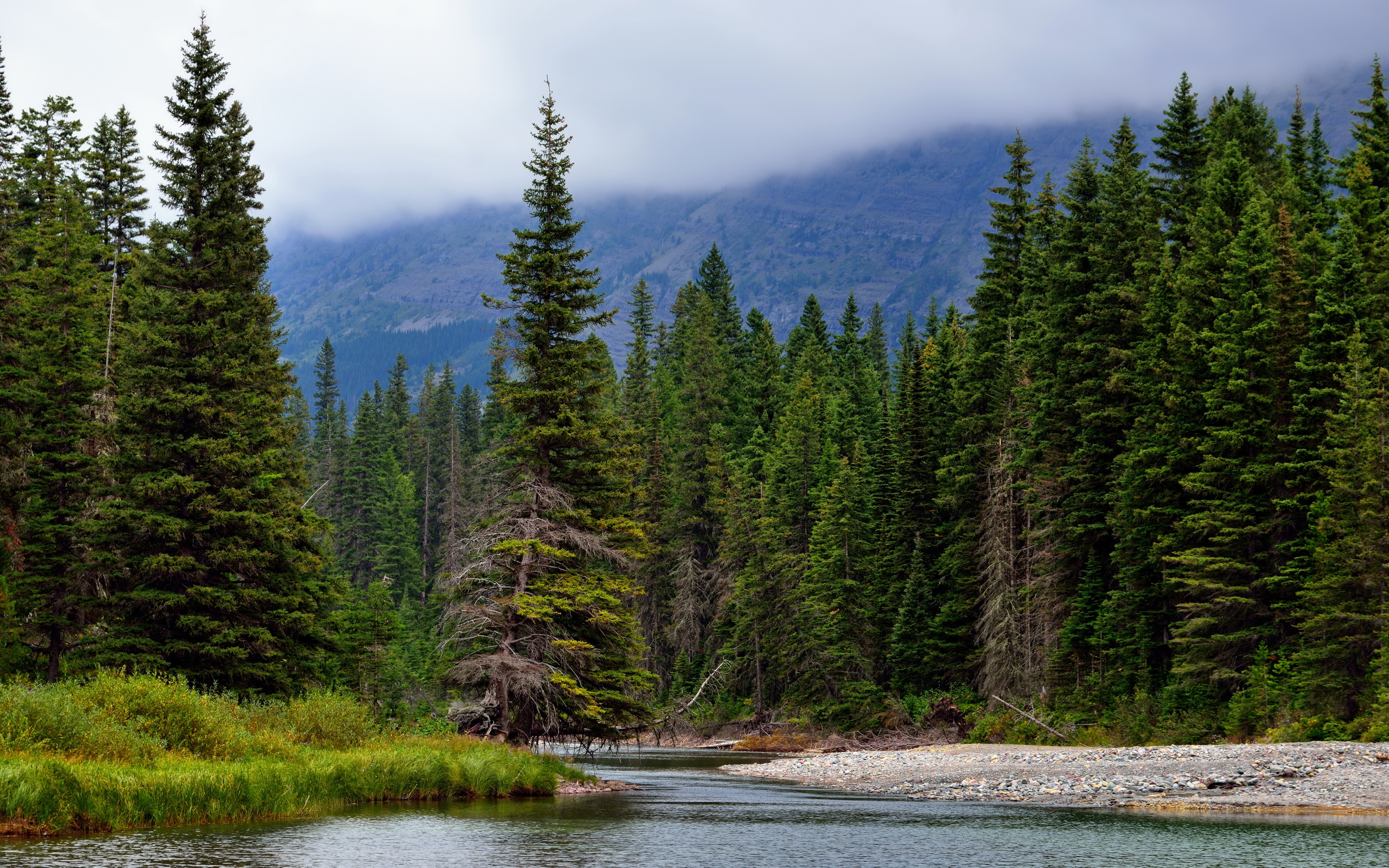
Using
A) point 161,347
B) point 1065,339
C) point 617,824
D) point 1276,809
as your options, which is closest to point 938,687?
point 1065,339

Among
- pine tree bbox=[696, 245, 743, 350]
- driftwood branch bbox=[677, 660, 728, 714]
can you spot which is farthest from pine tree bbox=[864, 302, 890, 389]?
driftwood branch bbox=[677, 660, 728, 714]

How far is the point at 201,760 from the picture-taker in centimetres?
2300

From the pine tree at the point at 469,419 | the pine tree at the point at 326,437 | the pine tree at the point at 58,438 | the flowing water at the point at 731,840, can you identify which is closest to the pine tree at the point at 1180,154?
the flowing water at the point at 731,840

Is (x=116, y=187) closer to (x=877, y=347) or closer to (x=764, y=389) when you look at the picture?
(x=764, y=389)

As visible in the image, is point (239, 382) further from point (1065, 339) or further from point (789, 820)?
point (1065, 339)

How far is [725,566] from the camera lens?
76312mm

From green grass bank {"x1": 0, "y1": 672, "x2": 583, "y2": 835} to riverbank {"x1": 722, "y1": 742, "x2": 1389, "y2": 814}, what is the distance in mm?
13159

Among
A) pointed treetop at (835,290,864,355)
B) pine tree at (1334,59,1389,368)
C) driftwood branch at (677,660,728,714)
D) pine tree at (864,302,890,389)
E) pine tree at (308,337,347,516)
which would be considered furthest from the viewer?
pine tree at (308,337,347,516)

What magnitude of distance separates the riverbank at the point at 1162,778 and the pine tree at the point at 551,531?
33.2 feet

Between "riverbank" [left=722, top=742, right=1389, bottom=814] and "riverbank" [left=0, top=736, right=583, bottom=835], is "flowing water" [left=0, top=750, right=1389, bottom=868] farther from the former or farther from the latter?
"riverbank" [left=722, top=742, right=1389, bottom=814]

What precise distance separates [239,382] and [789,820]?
22.7 meters

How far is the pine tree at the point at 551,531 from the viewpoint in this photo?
3453cm

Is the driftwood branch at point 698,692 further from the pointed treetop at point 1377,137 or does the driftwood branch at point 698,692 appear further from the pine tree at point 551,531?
the pointed treetop at point 1377,137

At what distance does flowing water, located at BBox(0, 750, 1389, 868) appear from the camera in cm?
1792
